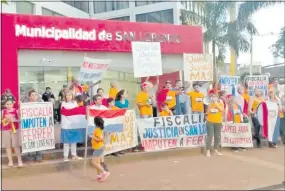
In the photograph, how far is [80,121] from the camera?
368 inches

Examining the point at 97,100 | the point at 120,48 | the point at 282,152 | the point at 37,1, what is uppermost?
the point at 37,1

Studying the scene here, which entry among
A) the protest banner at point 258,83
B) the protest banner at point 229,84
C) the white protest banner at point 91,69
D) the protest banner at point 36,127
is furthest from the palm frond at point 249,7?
the protest banner at point 36,127

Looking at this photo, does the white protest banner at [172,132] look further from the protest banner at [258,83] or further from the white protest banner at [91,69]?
the protest banner at [258,83]

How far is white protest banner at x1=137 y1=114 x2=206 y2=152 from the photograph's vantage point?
1030 cm

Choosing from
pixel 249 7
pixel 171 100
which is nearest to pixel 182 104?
pixel 171 100

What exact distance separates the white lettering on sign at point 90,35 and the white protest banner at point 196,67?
14.1 ft

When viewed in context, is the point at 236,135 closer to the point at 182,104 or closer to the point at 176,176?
the point at 182,104

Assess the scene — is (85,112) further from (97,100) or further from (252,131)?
(252,131)

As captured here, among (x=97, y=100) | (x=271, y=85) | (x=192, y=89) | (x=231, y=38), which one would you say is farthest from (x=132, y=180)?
(x=231, y=38)

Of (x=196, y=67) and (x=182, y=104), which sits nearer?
(x=182, y=104)

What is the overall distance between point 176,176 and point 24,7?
942 inches

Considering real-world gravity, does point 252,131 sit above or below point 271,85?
below

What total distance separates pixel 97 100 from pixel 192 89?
3716mm

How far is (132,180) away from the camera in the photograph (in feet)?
26.2
